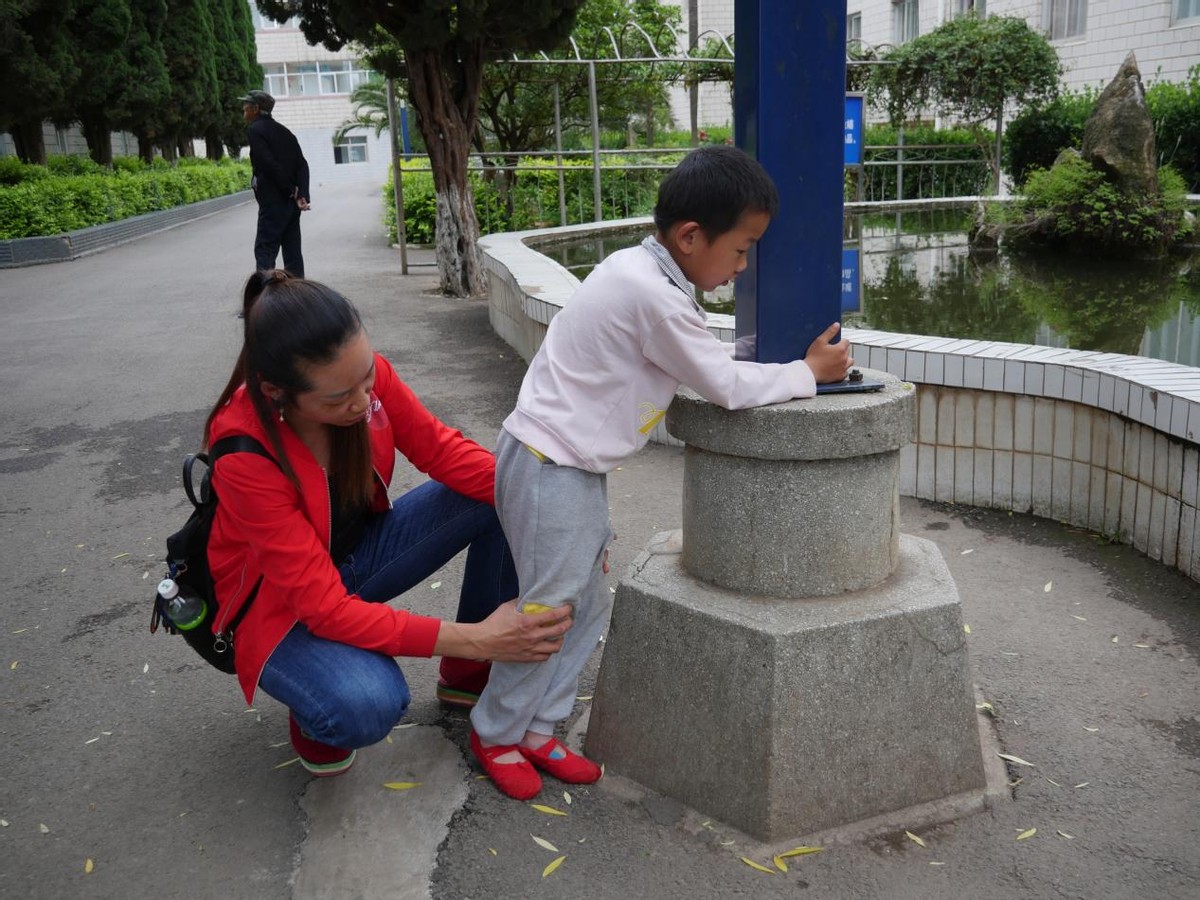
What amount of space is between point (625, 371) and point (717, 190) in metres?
0.40

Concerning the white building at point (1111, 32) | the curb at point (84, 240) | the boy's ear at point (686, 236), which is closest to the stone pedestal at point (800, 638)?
the boy's ear at point (686, 236)

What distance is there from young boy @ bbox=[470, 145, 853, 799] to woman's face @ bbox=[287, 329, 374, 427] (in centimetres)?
33

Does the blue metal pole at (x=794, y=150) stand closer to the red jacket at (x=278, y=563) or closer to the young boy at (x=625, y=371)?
the young boy at (x=625, y=371)

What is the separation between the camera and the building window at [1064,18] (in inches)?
729

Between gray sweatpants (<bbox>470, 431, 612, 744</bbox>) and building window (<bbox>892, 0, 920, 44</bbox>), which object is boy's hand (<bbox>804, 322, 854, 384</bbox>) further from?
building window (<bbox>892, 0, 920, 44</bbox>)

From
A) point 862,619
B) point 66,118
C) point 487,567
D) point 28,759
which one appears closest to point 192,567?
point 487,567

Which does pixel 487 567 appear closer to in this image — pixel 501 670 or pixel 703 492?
pixel 501 670

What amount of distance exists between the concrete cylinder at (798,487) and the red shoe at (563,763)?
1.79 ft

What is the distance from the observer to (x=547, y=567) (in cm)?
219

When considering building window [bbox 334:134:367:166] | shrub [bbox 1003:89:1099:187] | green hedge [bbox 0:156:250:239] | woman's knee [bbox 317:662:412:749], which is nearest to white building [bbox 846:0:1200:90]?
shrub [bbox 1003:89:1099:187]

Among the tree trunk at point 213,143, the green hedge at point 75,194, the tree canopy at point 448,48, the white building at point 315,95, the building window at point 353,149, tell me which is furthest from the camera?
the building window at point 353,149

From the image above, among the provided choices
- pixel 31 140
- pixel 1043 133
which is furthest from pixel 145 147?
pixel 1043 133

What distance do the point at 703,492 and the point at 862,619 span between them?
17.3 inches

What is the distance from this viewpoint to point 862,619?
217 centimetres
